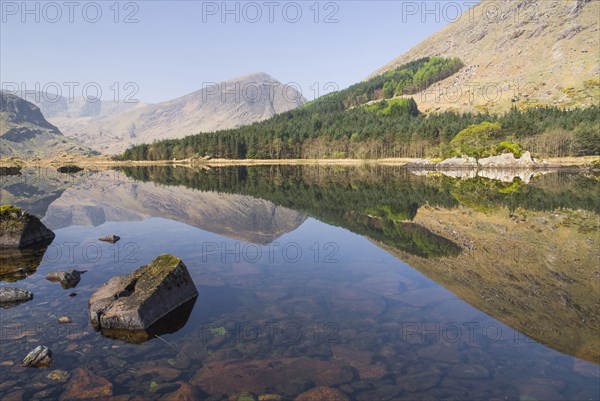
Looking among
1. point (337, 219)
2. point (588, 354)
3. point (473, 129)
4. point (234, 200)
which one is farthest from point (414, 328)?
point (473, 129)

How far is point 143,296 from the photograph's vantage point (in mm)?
14945

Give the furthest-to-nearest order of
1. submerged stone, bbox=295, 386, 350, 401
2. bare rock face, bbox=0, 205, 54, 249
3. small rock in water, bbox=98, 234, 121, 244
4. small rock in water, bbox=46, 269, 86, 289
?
small rock in water, bbox=98, 234, 121, 244
bare rock face, bbox=0, 205, 54, 249
small rock in water, bbox=46, 269, 86, 289
submerged stone, bbox=295, 386, 350, 401

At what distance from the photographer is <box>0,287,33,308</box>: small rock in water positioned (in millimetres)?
16656

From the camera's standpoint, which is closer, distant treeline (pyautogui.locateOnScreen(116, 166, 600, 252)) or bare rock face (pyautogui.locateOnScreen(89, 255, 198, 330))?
bare rock face (pyautogui.locateOnScreen(89, 255, 198, 330))

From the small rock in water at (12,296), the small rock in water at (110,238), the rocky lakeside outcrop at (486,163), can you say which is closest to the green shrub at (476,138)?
the rocky lakeside outcrop at (486,163)

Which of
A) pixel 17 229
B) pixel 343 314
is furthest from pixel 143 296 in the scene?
pixel 17 229

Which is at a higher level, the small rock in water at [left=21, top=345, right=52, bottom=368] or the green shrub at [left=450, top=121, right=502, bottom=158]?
the green shrub at [left=450, top=121, right=502, bottom=158]

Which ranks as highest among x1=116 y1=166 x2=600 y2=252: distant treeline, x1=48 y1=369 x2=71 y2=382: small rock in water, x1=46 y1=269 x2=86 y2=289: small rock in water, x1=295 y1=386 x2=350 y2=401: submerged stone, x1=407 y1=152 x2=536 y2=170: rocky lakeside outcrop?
x1=407 y1=152 x2=536 y2=170: rocky lakeside outcrop

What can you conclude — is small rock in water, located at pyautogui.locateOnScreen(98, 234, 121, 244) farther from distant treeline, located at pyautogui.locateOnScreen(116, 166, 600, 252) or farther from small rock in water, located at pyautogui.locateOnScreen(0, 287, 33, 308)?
distant treeline, located at pyautogui.locateOnScreen(116, 166, 600, 252)

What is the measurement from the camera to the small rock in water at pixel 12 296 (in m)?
16.7

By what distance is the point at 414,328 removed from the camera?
14.3 m

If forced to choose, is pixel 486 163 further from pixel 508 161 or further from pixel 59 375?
pixel 59 375

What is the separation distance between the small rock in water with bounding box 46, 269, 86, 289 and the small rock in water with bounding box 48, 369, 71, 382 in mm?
8651

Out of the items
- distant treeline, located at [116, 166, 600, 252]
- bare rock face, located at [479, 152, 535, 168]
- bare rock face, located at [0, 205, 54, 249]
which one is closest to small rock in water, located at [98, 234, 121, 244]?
bare rock face, located at [0, 205, 54, 249]
